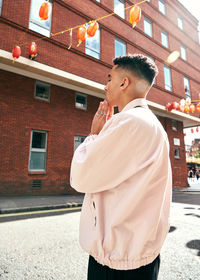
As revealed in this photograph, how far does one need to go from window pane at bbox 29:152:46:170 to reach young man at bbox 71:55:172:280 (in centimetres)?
892

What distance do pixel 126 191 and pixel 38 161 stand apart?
9.18 meters

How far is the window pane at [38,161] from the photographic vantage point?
927cm

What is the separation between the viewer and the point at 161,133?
0.97m

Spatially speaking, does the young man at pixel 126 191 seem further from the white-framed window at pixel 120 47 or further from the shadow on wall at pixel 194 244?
the white-framed window at pixel 120 47

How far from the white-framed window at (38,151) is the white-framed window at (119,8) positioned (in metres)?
10.3

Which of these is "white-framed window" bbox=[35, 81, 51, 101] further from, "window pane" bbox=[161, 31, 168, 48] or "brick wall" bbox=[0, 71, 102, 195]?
"window pane" bbox=[161, 31, 168, 48]

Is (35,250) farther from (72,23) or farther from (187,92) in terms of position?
(187,92)

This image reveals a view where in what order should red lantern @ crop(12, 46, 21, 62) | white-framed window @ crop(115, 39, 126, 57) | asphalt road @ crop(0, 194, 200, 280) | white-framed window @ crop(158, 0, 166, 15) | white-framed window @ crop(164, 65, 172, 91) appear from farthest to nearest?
white-framed window @ crop(158, 0, 166, 15) → white-framed window @ crop(164, 65, 172, 91) → white-framed window @ crop(115, 39, 126, 57) → red lantern @ crop(12, 46, 21, 62) → asphalt road @ crop(0, 194, 200, 280)

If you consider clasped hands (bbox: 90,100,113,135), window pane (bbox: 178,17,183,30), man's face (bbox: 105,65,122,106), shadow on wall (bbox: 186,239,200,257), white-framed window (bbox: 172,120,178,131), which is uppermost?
window pane (bbox: 178,17,183,30)

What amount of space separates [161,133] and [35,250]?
9.92 ft

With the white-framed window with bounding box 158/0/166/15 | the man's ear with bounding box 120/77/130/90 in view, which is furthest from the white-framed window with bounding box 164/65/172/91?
the man's ear with bounding box 120/77/130/90

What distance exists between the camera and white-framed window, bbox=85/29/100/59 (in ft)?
36.4

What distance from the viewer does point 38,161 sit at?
9.46m

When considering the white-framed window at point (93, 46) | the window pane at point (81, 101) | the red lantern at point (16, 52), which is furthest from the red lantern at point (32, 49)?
the window pane at point (81, 101)
